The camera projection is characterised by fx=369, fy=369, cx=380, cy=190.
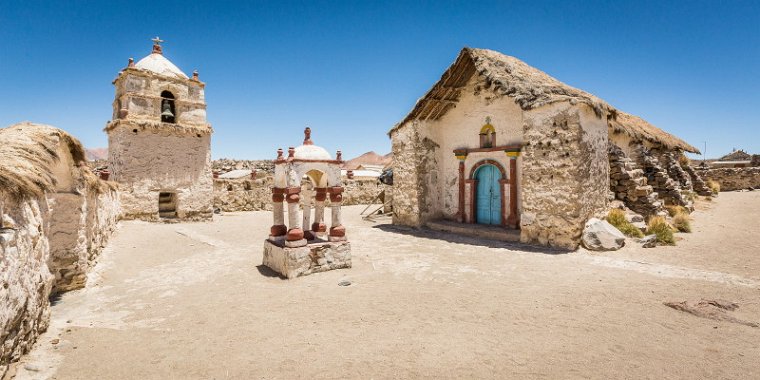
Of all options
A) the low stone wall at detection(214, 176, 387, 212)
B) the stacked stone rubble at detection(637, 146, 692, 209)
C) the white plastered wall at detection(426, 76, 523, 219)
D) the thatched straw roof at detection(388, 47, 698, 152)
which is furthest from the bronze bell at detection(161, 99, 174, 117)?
the stacked stone rubble at detection(637, 146, 692, 209)

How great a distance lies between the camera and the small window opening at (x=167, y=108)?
14.4 metres

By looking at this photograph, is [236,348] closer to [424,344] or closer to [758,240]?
[424,344]

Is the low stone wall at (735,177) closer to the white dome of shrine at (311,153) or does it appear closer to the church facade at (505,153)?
the church facade at (505,153)

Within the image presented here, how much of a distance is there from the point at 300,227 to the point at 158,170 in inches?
380

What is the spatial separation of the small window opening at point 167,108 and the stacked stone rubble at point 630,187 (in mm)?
15936

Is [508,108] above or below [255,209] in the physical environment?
above

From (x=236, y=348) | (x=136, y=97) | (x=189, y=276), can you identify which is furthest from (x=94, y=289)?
(x=136, y=97)

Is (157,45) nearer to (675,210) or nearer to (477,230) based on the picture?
(477,230)

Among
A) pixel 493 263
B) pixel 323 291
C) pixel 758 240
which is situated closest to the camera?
pixel 323 291

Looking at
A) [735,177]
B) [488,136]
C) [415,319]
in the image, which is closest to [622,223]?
[488,136]

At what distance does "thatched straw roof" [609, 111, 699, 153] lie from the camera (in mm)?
13534

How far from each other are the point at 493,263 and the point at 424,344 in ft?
13.9

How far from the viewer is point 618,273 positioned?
690 cm

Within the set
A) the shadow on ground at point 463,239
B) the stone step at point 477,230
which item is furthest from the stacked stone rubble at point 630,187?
the shadow on ground at point 463,239
